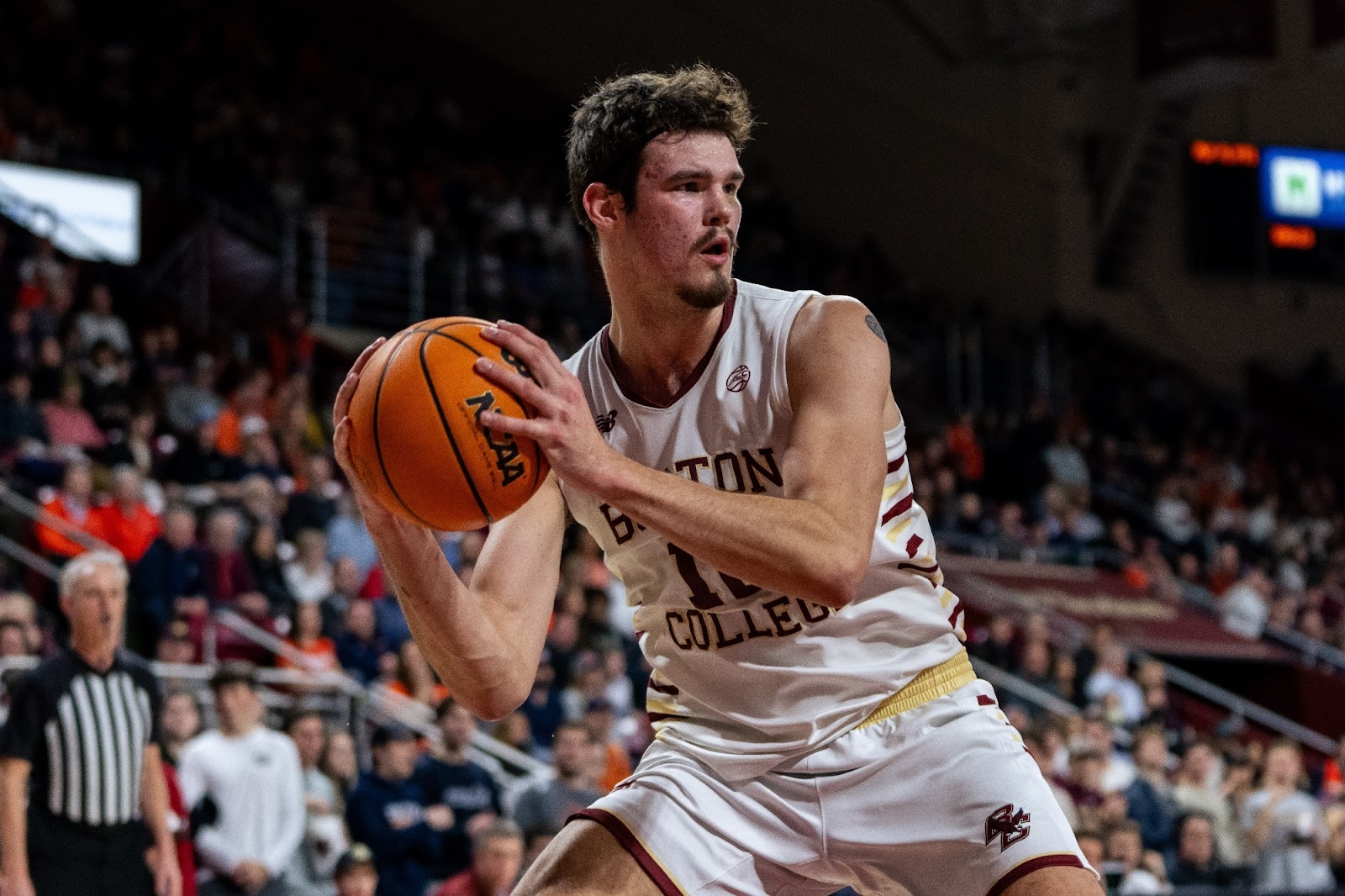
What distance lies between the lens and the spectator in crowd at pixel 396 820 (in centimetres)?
746

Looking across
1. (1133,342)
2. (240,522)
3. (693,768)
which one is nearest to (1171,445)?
(1133,342)

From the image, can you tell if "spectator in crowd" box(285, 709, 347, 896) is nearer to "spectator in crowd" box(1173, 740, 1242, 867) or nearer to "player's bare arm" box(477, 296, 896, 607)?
"player's bare arm" box(477, 296, 896, 607)

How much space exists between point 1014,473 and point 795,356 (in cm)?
1465

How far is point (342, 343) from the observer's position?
15289mm

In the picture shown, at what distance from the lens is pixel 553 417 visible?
2.72 meters

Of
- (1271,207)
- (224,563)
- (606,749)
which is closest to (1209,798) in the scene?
(606,749)

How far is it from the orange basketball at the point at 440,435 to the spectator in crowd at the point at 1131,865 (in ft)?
22.8

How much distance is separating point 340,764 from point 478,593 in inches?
194

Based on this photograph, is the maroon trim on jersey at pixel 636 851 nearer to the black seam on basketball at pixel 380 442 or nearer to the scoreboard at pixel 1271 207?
the black seam on basketball at pixel 380 442

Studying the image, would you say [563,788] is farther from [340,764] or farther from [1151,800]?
[1151,800]

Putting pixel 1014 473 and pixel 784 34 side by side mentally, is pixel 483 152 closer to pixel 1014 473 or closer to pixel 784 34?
pixel 784 34

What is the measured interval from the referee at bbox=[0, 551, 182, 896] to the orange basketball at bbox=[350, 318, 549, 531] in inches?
134

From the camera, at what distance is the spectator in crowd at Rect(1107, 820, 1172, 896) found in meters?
8.97

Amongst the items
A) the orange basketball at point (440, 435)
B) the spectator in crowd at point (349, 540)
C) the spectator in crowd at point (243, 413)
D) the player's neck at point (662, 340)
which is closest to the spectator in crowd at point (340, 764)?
the spectator in crowd at point (349, 540)
